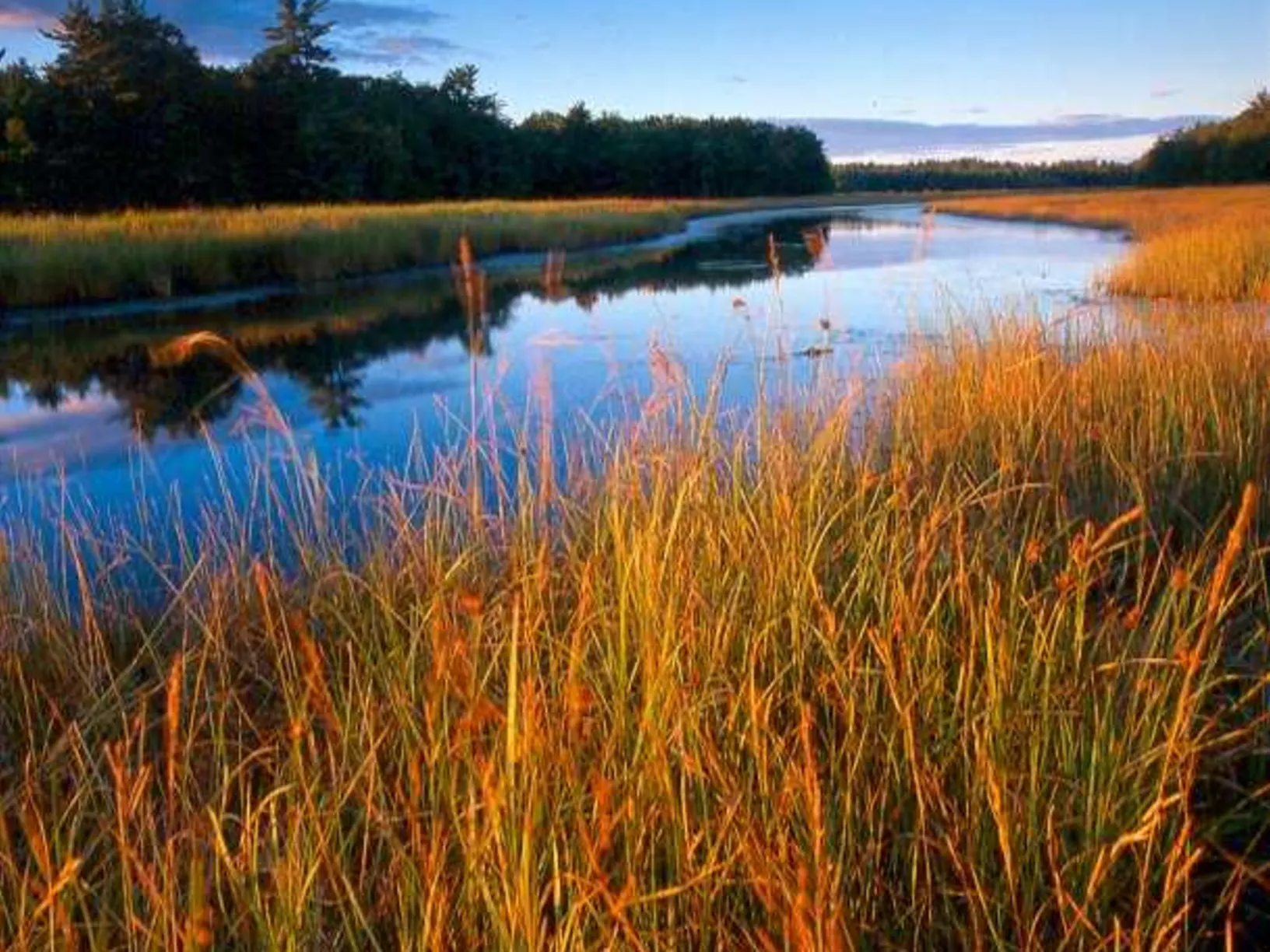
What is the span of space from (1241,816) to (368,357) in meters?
8.47

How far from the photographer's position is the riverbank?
39.0 feet

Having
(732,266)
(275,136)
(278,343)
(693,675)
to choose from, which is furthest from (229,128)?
(693,675)

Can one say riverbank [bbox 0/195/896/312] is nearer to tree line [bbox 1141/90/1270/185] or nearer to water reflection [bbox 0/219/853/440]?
water reflection [bbox 0/219/853/440]

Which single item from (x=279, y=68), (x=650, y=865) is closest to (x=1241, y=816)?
(x=650, y=865)

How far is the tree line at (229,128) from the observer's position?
A: 2588 centimetres

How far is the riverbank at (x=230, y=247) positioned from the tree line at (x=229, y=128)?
28.2ft

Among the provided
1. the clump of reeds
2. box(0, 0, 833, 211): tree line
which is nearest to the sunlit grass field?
the clump of reeds

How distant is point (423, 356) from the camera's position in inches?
377

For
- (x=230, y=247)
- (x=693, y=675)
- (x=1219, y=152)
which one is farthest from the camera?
(x=1219, y=152)

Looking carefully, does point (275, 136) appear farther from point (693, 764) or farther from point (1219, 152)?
point (1219, 152)

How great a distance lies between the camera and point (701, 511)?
2229 millimetres

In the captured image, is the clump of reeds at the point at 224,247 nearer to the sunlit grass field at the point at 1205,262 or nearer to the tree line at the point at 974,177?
the sunlit grass field at the point at 1205,262

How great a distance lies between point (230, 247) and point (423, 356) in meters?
5.48

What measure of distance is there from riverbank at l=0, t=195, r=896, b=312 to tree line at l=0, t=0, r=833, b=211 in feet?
28.2
